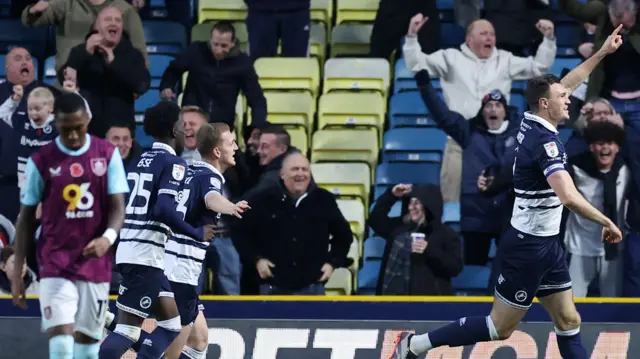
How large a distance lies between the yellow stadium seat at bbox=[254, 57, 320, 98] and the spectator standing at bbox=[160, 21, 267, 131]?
0.88m

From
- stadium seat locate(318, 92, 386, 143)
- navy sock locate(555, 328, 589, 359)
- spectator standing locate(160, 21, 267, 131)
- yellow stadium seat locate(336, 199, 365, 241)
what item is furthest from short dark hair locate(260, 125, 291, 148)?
navy sock locate(555, 328, 589, 359)

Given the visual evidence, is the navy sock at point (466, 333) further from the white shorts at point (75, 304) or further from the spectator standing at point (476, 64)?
the spectator standing at point (476, 64)

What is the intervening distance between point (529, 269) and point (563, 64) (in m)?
4.94

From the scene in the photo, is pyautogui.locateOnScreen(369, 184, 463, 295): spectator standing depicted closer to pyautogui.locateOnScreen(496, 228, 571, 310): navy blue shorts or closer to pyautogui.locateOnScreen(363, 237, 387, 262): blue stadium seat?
pyautogui.locateOnScreen(363, 237, 387, 262): blue stadium seat

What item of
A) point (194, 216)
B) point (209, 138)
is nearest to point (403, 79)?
point (209, 138)

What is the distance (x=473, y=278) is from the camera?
39.9ft

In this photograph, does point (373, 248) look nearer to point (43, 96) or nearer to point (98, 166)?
point (43, 96)

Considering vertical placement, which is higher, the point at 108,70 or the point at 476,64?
the point at 476,64

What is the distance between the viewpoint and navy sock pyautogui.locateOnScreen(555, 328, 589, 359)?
29.9ft

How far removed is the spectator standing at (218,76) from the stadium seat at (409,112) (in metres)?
1.33

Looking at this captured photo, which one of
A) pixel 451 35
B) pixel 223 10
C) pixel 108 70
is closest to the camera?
pixel 108 70

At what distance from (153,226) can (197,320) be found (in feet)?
2.89

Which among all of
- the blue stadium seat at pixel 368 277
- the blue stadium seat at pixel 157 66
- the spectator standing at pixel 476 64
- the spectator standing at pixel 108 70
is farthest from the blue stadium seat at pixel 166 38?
the blue stadium seat at pixel 368 277

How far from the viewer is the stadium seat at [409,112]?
43.8 ft
